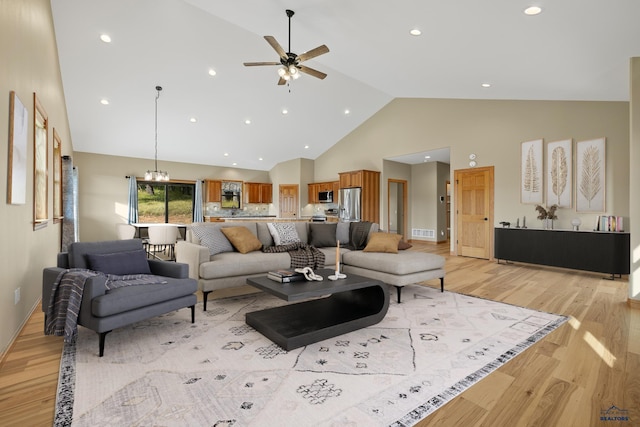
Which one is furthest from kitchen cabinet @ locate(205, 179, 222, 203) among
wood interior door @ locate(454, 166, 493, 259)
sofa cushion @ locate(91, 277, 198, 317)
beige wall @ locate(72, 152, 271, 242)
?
sofa cushion @ locate(91, 277, 198, 317)

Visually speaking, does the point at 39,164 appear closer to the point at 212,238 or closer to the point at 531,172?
the point at 212,238

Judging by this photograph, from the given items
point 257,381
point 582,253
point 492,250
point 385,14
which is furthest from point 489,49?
point 257,381

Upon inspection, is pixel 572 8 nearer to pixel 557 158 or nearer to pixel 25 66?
pixel 557 158

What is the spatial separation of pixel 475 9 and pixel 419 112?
15.7ft

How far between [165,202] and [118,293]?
873cm

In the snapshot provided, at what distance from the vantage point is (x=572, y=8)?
304 cm

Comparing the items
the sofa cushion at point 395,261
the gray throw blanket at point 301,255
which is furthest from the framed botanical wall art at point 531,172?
the gray throw blanket at point 301,255

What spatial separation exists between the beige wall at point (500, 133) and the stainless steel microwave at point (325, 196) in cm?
137

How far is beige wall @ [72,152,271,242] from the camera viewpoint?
8.96 m

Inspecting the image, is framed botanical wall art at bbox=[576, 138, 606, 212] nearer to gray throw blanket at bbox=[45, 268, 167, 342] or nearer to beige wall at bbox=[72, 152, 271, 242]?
gray throw blanket at bbox=[45, 268, 167, 342]

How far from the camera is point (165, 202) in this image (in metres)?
10.4

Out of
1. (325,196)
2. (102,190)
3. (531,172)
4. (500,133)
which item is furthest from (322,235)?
(102,190)

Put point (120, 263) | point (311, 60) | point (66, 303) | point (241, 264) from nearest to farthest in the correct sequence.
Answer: point (66, 303)
point (120, 263)
point (241, 264)
point (311, 60)

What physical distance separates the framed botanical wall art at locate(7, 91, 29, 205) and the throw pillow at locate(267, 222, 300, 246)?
271cm
